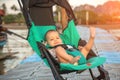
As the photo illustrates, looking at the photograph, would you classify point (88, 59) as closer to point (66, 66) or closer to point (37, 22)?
point (66, 66)

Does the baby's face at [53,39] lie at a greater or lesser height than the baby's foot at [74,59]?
greater

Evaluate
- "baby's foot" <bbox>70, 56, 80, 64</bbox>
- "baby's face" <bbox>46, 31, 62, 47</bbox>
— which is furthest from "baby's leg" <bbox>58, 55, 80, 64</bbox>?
"baby's face" <bbox>46, 31, 62, 47</bbox>

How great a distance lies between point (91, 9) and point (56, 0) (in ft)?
43.2

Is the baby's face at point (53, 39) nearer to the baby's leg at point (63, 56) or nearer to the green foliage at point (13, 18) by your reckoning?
the baby's leg at point (63, 56)

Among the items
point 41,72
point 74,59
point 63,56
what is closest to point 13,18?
point 41,72

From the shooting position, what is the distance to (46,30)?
4.14 metres

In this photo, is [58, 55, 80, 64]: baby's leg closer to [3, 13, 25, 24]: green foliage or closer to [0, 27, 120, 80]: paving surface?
[0, 27, 120, 80]: paving surface

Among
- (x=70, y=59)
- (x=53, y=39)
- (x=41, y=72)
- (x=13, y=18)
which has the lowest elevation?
(x=13, y=18)

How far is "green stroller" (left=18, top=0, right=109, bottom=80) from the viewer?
361 cm

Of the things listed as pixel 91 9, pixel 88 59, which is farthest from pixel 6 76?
pixel 91 9

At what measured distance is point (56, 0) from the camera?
4.25m

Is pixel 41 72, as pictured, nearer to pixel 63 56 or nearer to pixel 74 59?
pixel 63 56

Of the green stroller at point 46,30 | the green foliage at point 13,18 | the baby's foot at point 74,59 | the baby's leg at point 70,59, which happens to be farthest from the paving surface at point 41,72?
the green foliage at point 13,18

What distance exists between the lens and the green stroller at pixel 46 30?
361 centimetres
